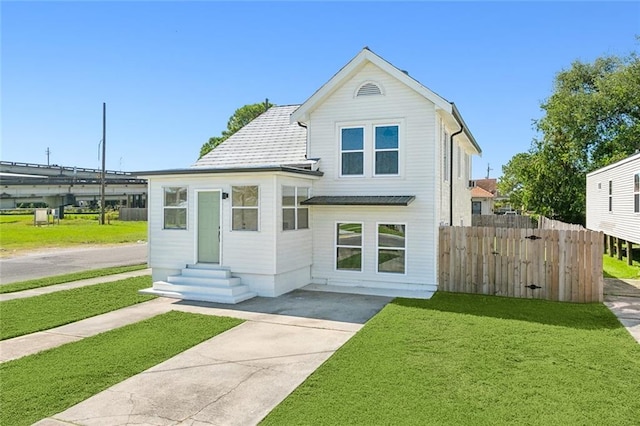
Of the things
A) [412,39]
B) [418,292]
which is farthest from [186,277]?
[412,39]

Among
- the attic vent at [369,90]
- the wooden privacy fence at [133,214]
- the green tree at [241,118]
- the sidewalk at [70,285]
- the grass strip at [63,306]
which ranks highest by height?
the green tree at [241,118]

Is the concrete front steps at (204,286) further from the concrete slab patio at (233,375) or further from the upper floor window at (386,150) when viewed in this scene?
the upper floor window at (386,150)

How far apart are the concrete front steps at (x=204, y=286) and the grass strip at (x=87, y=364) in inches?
73.4

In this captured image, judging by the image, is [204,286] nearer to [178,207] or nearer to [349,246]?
[178,207]

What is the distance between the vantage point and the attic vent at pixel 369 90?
464 inches

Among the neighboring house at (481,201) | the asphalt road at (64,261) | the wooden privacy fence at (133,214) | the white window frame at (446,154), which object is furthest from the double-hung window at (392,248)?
the wooden privacy fence at (133,214)

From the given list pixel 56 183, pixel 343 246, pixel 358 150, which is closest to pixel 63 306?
pixel 343 246

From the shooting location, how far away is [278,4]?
1247 cm

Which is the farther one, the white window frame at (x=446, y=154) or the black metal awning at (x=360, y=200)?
the white window frame at (x=446, y=154)

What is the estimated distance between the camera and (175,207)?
11680mm

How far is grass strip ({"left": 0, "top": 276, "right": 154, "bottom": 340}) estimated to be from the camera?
7836 millimetres

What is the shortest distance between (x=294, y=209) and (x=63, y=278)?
7.77 m

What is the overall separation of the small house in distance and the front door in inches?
567

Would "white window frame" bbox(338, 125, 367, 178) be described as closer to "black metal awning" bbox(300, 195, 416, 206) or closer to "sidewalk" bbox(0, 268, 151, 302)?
"black metal awning" bbox(300, 195, 416, 206)
